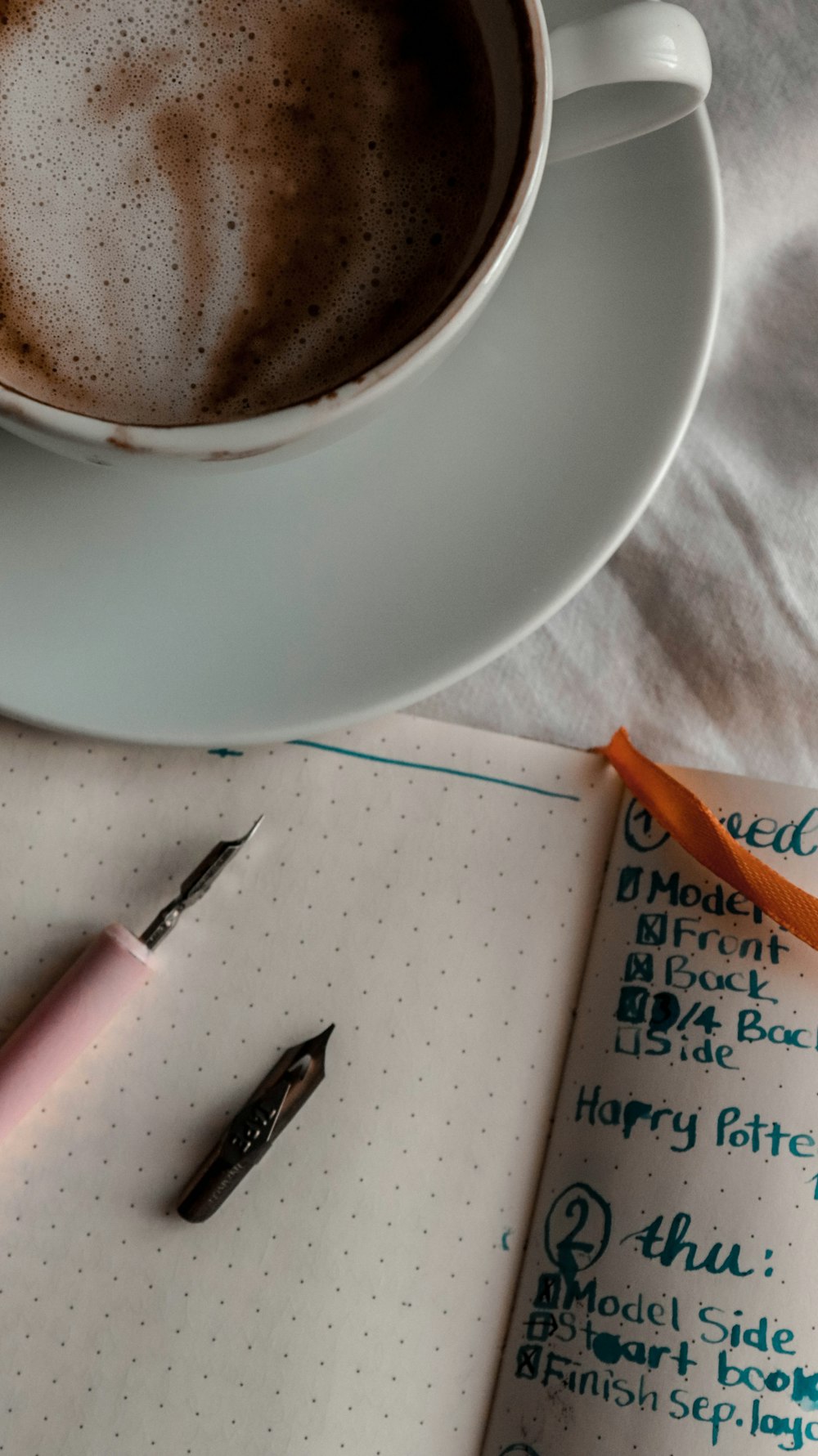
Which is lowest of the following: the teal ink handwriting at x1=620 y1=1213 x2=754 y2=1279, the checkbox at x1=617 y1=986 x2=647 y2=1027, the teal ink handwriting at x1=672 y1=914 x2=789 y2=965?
the teal ink handwriting at x1=620 y1=1213 x2=754 y2=1279

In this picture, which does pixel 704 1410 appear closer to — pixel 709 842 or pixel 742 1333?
pixel 742 1333

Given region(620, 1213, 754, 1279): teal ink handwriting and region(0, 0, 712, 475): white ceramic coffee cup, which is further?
region(620, 1213, 754, 1279): teal ink handwriting

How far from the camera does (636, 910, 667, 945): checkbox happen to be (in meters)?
0.68

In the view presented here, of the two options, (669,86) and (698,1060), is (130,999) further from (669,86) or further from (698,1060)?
(669,86)

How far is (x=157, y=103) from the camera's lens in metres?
0.55

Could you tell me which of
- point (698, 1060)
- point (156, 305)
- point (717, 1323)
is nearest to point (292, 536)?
point (156, 305)

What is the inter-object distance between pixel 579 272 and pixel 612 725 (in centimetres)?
26

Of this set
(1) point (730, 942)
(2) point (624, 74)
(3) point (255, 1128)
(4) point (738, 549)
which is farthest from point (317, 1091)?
(2) point (624, 74)

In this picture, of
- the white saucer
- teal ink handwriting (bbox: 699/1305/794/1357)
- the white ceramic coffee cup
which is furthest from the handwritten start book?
the white ceramic coffee cup

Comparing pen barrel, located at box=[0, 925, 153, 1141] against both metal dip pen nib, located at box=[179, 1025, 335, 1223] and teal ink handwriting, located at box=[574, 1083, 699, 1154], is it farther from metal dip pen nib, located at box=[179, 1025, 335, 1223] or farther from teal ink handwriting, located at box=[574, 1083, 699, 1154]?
teal ink handwriting, located at box=[574, 1083, 699, 1154]

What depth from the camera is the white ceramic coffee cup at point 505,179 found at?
467 mm

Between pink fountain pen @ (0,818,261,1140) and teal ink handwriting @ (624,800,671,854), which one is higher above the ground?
teal ink handwriting @ (624,800,671,854)

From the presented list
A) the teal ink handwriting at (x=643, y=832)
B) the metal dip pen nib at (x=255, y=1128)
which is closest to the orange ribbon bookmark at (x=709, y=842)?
the teal ink handwriting at (x=643, y=832)

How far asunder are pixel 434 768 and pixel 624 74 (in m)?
0.36
